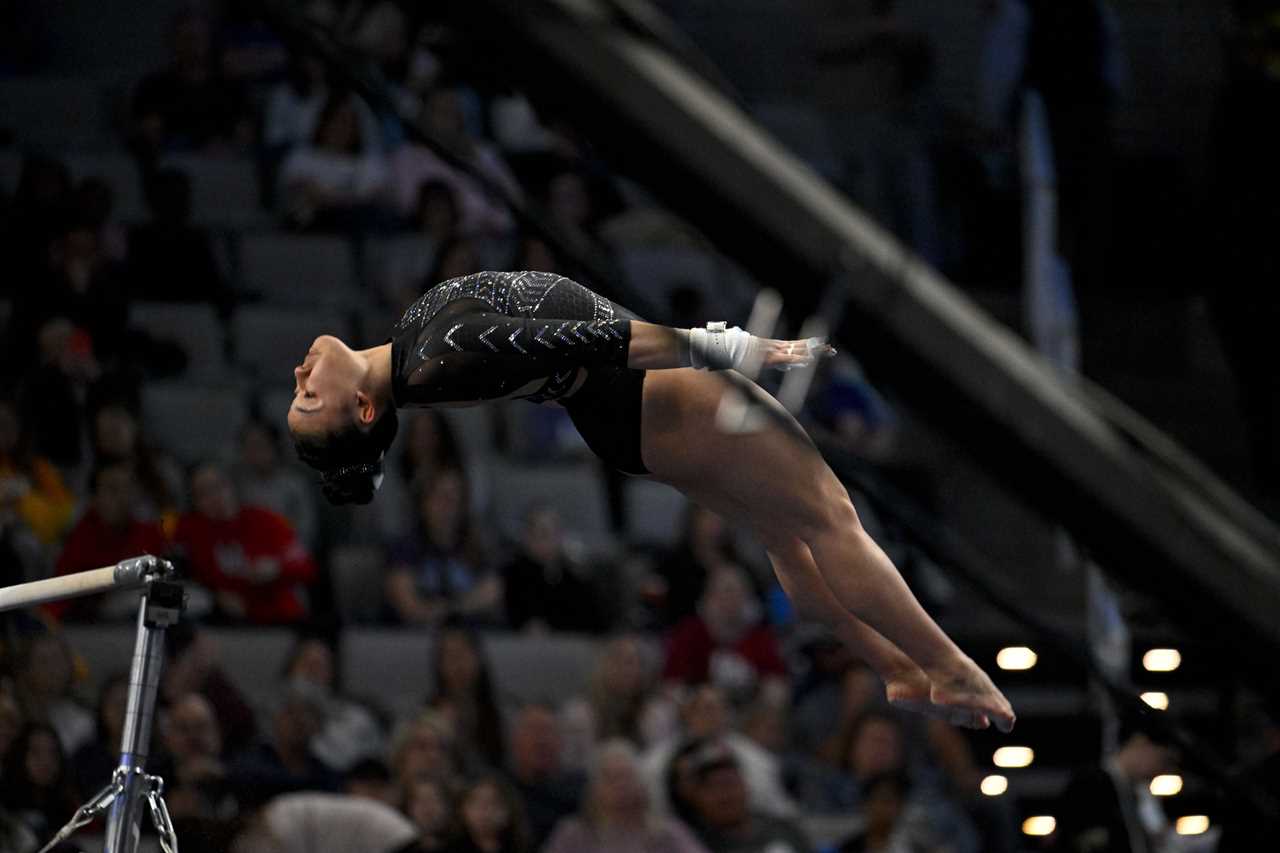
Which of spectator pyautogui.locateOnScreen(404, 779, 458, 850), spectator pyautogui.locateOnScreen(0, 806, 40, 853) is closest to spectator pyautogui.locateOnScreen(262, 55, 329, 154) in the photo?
spectator pyautogui.locateOnScreen(404, 779, 458, 850)

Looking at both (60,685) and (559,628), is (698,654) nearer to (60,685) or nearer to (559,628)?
(559,628)

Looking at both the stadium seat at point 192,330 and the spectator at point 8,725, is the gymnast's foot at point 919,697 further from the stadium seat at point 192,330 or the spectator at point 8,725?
the stadium seat at point 192,330

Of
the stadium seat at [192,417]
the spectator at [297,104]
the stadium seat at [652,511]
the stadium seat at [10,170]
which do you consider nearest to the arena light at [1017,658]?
the stadium seat at [652,511]

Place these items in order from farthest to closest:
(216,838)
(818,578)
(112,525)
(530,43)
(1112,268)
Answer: (1112,268)
(112,525)
(216,838)
(818,578)
(530,43)

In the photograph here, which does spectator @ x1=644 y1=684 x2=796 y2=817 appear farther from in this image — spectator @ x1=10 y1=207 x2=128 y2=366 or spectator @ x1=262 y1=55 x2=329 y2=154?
spectator @ x1=262 y1=55 x2=329 y2=154

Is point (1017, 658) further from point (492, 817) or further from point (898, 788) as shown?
point (492, 817)

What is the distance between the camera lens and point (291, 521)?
22.4ft

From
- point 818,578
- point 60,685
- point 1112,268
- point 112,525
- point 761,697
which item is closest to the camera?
point 818,578

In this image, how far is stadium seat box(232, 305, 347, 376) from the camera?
7426 mm

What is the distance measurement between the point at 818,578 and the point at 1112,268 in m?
5.24

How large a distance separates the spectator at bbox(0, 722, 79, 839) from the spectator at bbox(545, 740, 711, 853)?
166 cm

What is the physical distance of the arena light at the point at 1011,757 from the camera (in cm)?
462

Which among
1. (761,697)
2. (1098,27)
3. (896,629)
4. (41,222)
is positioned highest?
(1098,27)

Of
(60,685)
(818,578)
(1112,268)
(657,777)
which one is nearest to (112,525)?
(60,685)
